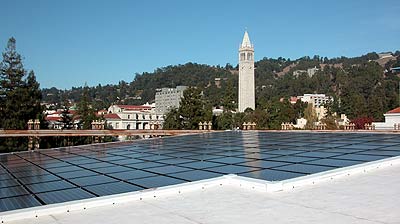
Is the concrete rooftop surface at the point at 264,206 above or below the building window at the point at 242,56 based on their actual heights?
below

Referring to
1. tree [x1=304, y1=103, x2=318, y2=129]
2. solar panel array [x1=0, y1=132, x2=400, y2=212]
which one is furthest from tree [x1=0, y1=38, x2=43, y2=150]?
tree [x1=304, y1=103, x2=318, y2=129]

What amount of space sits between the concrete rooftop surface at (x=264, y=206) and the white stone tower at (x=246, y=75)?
422 feet

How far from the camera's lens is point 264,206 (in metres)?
6.72

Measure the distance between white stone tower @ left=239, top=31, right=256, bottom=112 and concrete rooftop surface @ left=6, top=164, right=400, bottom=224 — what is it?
422 ft

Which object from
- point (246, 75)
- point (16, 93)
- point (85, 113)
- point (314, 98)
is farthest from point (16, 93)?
point (314, 98)

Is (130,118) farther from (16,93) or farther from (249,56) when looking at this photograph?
(16,93)

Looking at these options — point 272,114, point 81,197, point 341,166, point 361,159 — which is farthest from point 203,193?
point 272,114

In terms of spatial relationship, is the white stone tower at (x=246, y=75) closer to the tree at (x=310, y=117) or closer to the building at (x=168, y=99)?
the building at (x=168, y=99)

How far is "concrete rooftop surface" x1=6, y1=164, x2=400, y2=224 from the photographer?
6004mm

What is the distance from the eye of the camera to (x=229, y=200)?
23.9 ft

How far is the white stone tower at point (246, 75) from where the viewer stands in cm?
13675

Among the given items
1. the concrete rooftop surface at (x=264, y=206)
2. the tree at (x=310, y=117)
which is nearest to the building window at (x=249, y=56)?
the tree at (x=310, y=117)

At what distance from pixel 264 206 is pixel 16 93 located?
48605 mm

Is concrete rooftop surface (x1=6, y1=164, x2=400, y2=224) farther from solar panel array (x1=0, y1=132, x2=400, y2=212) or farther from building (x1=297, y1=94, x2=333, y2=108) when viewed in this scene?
building (x1=297, y1=94, x2=333, y2=108)
